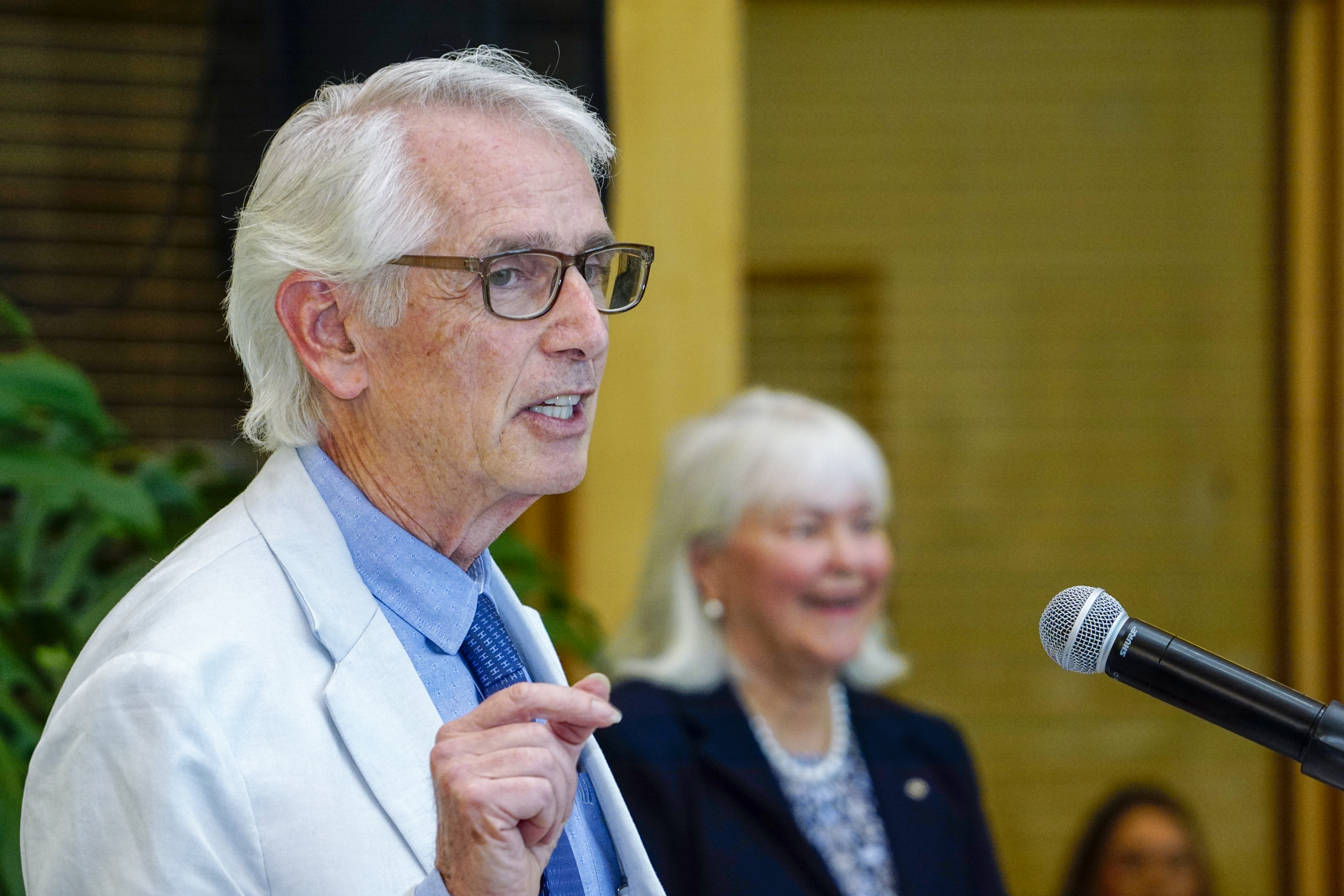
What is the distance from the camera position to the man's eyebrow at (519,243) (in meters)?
1.27

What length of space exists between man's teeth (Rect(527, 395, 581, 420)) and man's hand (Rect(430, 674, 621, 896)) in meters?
0.37

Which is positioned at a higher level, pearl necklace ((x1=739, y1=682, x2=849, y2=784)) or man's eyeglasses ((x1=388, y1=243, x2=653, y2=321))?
man's eyeglasses ((x1=388, y1=243, x2=653, y2=321))

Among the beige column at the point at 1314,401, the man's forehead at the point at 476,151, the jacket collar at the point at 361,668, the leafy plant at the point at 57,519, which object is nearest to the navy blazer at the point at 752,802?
the leafy plant at the point at 57,519

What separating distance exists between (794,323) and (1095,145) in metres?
1.04

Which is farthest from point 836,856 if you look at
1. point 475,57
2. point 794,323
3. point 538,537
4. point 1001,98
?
point 1001,98

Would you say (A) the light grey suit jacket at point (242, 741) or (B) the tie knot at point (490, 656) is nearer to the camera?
(A) the light grey suit jacket at point (242, 741)

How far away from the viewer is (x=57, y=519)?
2.53 metres

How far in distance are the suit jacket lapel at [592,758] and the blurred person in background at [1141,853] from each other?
2260 millimetres

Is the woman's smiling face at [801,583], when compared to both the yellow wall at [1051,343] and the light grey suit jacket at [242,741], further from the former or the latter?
the light grey suit jacket at [242,741]

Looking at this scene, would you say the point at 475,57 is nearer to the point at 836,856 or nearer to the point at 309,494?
the point at 309,494

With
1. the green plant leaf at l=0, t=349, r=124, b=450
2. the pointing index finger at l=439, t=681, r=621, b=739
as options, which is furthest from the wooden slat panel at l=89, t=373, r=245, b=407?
the pointing index finger at l=439, t=681, r=621, b=739

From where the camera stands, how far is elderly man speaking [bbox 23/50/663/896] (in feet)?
3.32

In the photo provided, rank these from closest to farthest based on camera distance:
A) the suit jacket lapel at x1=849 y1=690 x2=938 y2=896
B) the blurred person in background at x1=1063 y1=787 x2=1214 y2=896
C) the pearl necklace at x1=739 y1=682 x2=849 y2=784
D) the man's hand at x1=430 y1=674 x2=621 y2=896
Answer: the man's hand at x1=430 y1=674 x2=621 y2=896
the suit jacket lapel at x1=849 y1=690 x2=938 y2=896
the pearl necklace at x1=739 y1=682 x2=849 y2=784
the blurred person in background at x1=1063 y1=787 x2=1214 y2=896

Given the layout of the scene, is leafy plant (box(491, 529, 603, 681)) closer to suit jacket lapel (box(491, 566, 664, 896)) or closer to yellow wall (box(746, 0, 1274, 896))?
suit jacket lapel (box(491, 566, 664, 896))
